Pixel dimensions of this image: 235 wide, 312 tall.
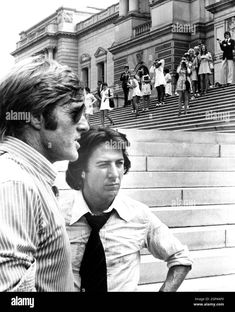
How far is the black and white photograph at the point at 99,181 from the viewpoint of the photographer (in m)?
1.11

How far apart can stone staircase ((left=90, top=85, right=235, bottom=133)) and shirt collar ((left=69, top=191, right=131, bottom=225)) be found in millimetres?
706

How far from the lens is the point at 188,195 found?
7.72 ft

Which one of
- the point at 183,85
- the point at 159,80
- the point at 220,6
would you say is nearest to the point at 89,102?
the point at 159,80

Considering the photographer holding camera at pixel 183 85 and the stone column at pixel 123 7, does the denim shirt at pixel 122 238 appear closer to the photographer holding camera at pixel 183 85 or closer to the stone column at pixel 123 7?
the stone column at pixel 123 7

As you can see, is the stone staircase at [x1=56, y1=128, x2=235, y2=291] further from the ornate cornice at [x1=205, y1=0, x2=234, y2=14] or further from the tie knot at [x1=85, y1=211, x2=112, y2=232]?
the ornate cornice at [x1=205, y1=0, x2=234, y2=14]

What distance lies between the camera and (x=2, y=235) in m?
1.01

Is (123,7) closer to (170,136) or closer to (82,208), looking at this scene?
(170,136)

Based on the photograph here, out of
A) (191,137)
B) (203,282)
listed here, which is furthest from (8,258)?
(191,137)

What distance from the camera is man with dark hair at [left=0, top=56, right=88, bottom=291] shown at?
104 cm

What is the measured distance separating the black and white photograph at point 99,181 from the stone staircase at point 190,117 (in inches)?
0.8

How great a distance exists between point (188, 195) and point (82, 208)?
677mm

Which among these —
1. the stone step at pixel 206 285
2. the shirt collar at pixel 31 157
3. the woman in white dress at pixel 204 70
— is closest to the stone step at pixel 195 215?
the stone step at pixel 206 285

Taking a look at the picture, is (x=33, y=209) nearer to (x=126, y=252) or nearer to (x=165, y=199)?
(x=126, y=252)
